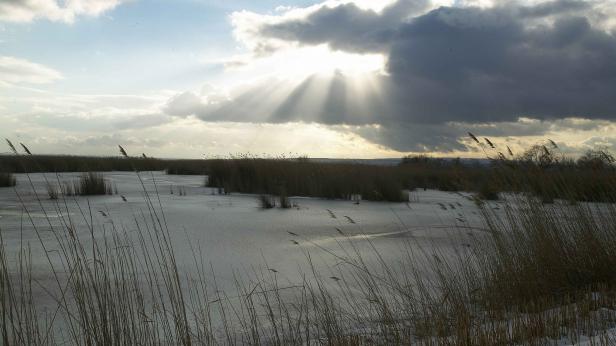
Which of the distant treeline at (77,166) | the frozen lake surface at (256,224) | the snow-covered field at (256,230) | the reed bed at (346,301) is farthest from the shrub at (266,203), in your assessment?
the distant treeline at (77,166)

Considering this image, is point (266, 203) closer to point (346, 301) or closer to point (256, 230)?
point (256, 230)

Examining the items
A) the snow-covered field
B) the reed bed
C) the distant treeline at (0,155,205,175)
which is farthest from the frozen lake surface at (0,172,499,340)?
the distant treeline at (0,155,205,175)

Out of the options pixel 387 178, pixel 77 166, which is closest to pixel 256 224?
pixel 387 178

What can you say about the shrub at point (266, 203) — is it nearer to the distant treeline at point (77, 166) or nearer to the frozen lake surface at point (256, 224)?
the frozen lake surface at point (256, 224)

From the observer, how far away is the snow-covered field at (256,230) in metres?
4.66

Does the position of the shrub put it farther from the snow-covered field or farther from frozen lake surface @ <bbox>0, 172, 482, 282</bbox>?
the snow-covered field

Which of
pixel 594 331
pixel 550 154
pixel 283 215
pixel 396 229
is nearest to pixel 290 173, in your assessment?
pixel 283 215

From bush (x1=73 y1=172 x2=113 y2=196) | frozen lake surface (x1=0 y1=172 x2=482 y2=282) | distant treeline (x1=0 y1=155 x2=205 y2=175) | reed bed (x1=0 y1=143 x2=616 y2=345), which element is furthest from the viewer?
distant treeline (x1=0 y1=155 x2=205 y2=175)

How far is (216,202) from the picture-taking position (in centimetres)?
995

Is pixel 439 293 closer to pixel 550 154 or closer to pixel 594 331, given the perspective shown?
pixel 594 331

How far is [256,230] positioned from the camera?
6699mm

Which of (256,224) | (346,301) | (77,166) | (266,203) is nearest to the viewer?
(346,301)

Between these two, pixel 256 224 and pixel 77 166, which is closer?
pixel 256 224

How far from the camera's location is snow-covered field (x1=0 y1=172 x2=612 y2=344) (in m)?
4.66
